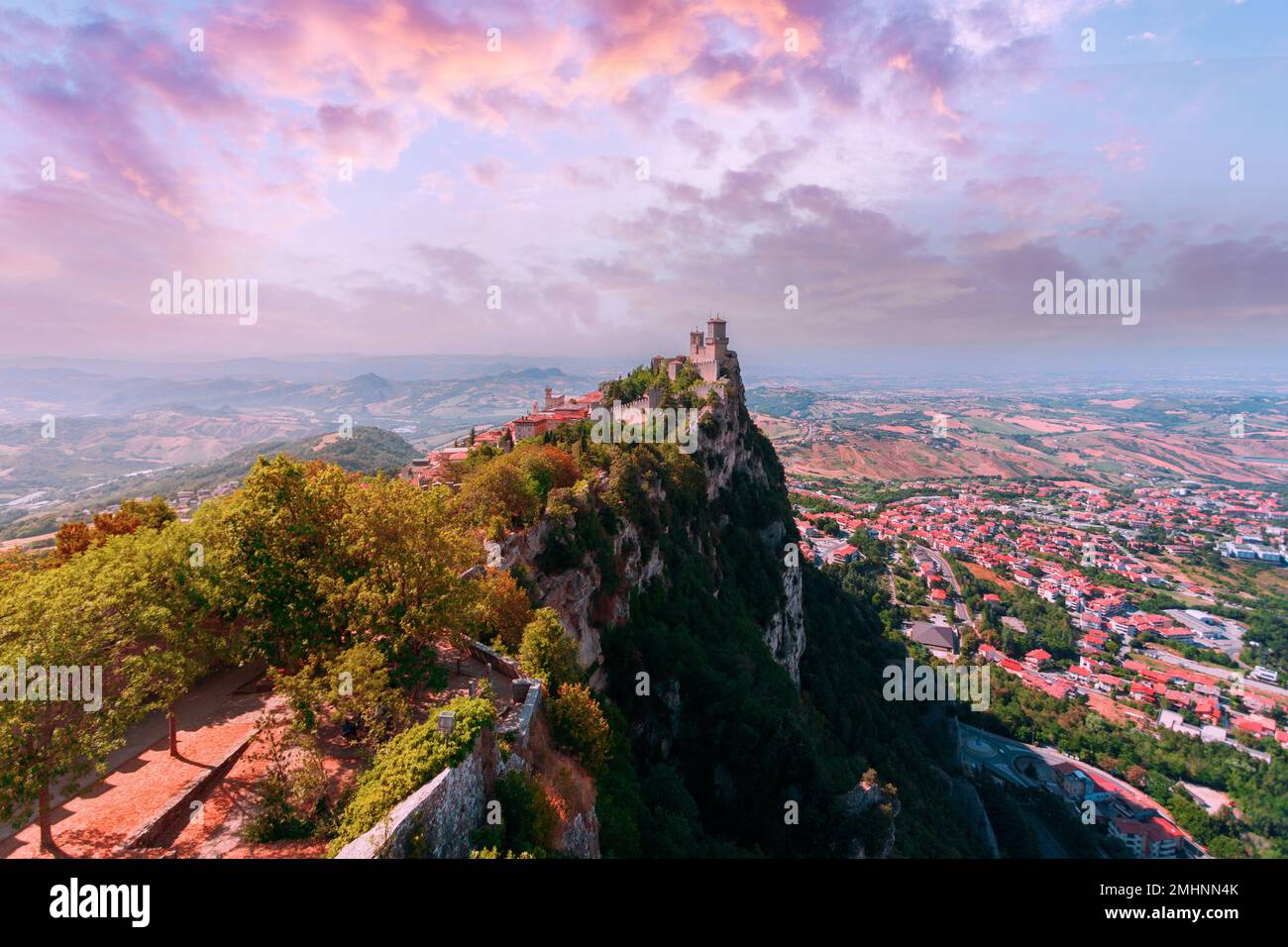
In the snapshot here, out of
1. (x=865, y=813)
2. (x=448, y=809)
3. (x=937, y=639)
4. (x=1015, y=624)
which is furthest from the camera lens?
(x=1015, y=624)

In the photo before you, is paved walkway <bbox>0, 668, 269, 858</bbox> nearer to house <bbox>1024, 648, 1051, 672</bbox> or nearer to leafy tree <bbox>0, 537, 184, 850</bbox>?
leafy tree <bbox>0, 537, 184, 850</bbox>

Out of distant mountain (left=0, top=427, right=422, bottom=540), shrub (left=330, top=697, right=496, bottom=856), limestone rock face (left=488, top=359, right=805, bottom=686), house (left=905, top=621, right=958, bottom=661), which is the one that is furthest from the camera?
distant mountain (left=0, top=427, right=422, bottom=540)

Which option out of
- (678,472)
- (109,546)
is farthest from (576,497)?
(109,546)

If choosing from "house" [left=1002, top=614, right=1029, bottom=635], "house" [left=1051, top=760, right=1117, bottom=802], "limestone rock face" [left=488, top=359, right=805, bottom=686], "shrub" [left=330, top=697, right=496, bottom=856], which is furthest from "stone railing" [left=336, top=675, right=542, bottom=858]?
"house" [left=1002, top=614, right=1029, bottom=635]

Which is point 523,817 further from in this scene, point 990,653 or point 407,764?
point 990,653

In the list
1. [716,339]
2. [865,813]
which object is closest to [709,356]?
[716,339]

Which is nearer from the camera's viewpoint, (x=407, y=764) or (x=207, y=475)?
(x=407, y=764)
